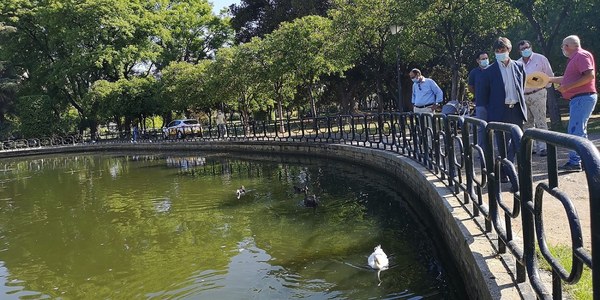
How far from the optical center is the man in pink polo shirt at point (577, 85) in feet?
18.3

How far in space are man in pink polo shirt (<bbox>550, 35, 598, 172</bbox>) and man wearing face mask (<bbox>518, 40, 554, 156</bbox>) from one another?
76 cm

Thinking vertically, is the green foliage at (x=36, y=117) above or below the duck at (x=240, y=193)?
above

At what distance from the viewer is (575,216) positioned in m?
1.92

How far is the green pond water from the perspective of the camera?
5559mm

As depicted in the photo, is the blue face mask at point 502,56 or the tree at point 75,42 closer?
the blue face mask at point 502,56

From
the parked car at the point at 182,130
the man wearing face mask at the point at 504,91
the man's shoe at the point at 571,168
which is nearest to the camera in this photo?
the man wearing face mask at the point at 504,91

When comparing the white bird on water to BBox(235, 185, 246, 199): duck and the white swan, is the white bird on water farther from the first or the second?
BBox(235, 185, 246, 199): duck

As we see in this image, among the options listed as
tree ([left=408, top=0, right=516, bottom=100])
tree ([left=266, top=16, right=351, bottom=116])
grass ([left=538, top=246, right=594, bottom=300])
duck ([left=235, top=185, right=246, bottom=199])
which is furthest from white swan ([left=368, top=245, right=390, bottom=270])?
tree ([left=266, top=16, right=351, bottom=116])

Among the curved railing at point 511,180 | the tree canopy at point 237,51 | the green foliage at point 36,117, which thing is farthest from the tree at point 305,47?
the green foliage at point 36,117

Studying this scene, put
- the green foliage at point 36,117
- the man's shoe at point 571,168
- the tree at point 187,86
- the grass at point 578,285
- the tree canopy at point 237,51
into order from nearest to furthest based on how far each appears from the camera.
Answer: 1. the grass at point 578,285
2. the man's shoe at point 571,168
3. the tree canopy at point 237,51
4. the tree at point 187,86
5. the green foliage at point 36,117

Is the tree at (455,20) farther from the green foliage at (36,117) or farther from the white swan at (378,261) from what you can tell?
the green foliage at (36,117)

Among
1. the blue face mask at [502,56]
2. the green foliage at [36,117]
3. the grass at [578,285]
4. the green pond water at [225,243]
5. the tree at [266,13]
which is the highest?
the tree at [266,13]

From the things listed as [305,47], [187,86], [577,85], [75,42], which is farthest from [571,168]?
[75,42]

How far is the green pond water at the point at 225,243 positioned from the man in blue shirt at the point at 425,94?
5.90 ft
